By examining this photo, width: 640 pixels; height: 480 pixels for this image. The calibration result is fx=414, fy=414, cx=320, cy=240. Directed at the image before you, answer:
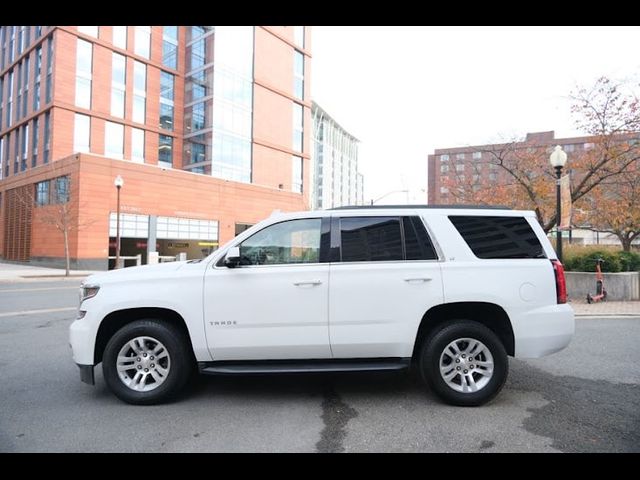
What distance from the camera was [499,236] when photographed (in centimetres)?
440

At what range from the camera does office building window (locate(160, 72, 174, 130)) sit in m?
40.6

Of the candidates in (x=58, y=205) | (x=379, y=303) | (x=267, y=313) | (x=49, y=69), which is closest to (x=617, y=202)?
(x=379, y=303)

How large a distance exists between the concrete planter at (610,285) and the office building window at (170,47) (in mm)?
40862

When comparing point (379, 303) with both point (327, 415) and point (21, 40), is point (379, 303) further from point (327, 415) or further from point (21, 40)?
point (21, 40)

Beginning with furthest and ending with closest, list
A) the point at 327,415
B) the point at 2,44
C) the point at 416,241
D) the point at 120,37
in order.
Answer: the point at 2,44 < the point at 120,37 < the point at 416,241 < the point at 327,415

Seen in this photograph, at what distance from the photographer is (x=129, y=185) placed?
1198 inches

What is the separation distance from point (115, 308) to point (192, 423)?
1375mm

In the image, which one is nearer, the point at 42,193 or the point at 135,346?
the point at 135,346

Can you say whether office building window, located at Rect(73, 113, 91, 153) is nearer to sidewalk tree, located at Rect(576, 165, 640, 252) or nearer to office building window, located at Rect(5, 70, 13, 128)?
office building window, located at Rect(5, 70, 13, 128)

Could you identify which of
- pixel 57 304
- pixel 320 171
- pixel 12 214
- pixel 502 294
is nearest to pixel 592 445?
pixel 502 294

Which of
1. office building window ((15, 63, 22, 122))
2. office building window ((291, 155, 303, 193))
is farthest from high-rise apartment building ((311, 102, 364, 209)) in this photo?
office building window ((15, 63, 22, 122))

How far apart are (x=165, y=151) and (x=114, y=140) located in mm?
5245

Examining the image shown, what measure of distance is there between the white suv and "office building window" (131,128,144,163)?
3786cm
